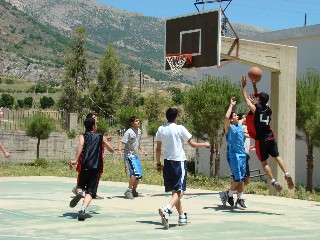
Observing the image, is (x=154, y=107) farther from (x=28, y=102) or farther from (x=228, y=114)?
(x=228, y=114)

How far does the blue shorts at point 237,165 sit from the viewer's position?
488 inches

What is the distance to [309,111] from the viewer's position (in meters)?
20.4

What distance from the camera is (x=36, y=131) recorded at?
30.9m

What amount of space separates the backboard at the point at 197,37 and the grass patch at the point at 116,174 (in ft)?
12.8

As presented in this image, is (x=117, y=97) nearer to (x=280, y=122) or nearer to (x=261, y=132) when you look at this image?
(x=280, y=122)

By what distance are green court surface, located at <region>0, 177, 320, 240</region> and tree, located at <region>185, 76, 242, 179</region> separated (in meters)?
7.22

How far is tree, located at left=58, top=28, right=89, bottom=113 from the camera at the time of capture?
170 feet

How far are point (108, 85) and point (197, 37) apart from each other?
35207mm

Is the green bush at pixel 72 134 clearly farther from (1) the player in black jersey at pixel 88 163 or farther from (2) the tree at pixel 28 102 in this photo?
(2) the tree at pixel 28 102

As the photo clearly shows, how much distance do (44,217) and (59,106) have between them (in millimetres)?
42847

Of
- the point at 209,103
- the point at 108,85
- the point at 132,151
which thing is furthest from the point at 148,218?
the point at 108,85

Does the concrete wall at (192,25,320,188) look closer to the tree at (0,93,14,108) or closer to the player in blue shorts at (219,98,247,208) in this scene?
the player in blue shorts at (219,98,247,208)

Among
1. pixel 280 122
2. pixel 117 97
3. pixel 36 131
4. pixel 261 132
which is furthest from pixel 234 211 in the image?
pixel 117 97

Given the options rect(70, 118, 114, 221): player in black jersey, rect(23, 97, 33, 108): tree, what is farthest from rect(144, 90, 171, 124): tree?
rect(70, 118, 114, 221): player in black jersey
